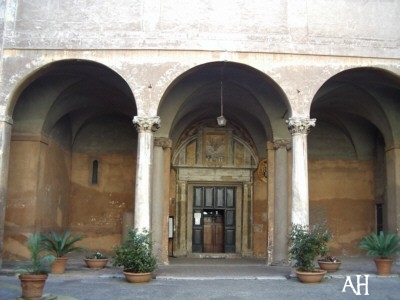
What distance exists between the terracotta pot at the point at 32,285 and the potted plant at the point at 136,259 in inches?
108

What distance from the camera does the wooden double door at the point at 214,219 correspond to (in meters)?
19.2

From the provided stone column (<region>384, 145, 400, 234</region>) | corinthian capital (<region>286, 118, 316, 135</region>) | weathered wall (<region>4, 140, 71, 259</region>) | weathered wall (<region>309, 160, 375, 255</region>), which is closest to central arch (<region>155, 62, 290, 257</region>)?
weathered wall (<region>309, 160, 375, 255</region>)

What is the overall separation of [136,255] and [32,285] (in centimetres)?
300

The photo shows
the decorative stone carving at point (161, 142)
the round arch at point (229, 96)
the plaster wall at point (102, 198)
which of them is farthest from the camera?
the plaster wall at point (102, 198)

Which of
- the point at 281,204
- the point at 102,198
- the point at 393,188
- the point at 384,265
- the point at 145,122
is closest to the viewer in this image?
the point at 384,265

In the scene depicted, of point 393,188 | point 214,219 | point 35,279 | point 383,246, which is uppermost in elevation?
point 393,188

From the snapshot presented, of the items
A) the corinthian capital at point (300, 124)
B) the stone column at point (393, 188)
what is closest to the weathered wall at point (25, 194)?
the corinthian capital at point (300, 124)

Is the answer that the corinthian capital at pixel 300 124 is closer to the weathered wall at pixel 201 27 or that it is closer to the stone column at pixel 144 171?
the weathered wall at pixel 201 27

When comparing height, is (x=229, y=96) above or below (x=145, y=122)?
above

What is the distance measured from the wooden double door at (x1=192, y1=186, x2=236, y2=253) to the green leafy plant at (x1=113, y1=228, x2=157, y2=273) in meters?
7.49

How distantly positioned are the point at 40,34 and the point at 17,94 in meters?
1.74

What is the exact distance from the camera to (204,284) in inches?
447

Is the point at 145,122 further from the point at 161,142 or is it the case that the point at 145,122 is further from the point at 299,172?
the point at 299,172

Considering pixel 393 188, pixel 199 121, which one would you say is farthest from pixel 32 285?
pixel 393 188
